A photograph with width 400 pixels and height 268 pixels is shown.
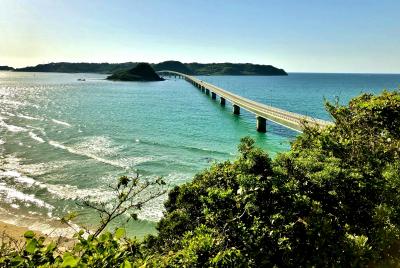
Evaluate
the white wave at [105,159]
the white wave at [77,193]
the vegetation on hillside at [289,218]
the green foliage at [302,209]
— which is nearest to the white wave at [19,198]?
the white wave at [77,193]

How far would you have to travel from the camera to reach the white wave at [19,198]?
25.8 m

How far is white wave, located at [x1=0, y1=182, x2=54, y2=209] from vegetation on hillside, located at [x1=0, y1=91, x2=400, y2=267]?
1460cm

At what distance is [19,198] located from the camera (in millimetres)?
26750

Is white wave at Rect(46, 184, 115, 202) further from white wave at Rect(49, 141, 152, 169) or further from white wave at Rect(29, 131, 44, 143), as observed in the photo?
white wave at Rect(29, 131, 44, 143)

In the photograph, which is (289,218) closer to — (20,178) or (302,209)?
(302,209)

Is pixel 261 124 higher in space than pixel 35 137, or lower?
higher

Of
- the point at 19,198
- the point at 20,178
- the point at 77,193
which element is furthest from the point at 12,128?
the point at 77,193

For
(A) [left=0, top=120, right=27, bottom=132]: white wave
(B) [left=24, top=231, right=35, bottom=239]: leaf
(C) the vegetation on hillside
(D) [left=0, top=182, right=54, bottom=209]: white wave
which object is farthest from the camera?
(A) [left=0, top=120, right=27, bottom=132]: white wave

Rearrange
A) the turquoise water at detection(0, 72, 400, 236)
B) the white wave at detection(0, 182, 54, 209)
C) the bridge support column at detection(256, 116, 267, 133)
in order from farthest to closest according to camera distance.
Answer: the bridge support column at detection(256, 116, 267, 133), the white wave at detection(0, 182, 54, 209), the turquoise water at detection(0, 72, 400, 236)

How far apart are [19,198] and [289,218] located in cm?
2396

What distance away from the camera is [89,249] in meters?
4.38

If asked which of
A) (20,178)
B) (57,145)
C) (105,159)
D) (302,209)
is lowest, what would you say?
(20,178)

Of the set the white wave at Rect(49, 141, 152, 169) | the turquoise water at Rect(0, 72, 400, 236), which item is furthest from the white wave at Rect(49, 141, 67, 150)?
the turquoise water at Rect(0, 72, 400, 236)

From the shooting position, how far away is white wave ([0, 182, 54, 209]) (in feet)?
84.6
